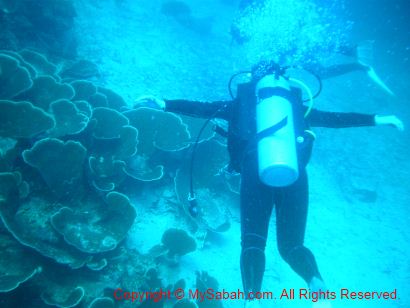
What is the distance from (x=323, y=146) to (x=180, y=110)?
7.00m

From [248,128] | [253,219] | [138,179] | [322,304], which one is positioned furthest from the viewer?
[138,179]

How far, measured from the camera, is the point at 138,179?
5.13 m

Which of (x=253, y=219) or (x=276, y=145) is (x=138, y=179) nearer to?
(x=253, y=219)

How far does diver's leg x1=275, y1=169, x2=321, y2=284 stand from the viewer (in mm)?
3262

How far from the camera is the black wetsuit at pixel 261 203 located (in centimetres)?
317

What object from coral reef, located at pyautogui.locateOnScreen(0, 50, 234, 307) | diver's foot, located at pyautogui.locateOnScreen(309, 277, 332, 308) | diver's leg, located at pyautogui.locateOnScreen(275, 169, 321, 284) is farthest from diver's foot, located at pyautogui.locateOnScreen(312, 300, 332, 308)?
coral reef, located at pyautogui.locateOnScreen(0, 50, 234, 307)

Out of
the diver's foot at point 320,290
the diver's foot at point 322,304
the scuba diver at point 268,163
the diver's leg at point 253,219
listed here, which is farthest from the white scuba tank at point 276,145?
the diver's foot at point 322,304

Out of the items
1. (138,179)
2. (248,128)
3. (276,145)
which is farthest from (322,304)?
(138,179)

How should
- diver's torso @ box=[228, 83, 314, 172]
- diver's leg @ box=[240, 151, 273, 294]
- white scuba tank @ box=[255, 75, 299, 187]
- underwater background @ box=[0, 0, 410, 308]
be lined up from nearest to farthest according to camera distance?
white scuba tank @ box=[255, 75, 299, 187] < diver's leg @ box=[240, 151, 273, 294] < diver's torso @ box=[228, 83, 314, 172] < underwater background @ box=[0, 0, 410, 308]

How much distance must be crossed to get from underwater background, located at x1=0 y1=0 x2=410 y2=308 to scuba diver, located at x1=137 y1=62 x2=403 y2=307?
156cm

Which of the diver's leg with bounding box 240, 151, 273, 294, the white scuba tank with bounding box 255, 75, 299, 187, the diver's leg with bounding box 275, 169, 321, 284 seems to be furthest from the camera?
the diver's leg with bounding box 275, 169, 321, 284

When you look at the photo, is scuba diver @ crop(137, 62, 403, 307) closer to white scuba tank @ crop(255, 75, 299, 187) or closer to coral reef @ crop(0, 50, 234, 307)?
white scuba tank @ crop(255, 75, 299, 187)

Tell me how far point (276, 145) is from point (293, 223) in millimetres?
945

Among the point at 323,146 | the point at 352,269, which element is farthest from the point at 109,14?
the point at 352,269
